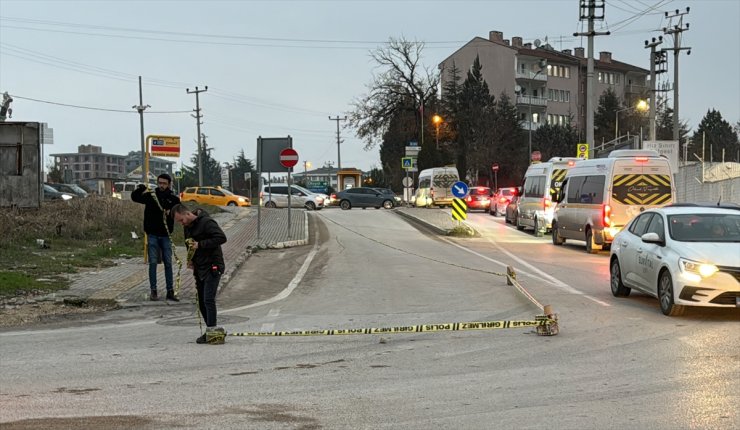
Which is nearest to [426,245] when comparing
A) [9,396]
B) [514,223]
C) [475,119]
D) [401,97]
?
[514,223]

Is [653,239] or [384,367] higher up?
[653,239]

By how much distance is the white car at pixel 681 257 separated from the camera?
31.1 feet

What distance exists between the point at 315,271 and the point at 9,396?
10.7 metres

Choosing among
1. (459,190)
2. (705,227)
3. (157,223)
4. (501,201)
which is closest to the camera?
(705,227)

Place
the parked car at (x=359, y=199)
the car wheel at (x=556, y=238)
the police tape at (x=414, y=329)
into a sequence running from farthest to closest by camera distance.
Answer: the parked car at (x=359, y=199), the car wheel at (x=556, y=238), the police tape at (x=414, y=329)

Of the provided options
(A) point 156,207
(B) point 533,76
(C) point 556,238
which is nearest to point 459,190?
(C) point 556,238

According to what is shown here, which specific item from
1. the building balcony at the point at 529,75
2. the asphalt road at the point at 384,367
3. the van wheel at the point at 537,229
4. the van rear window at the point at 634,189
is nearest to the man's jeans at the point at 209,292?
the asphalt road at the point at 384,367

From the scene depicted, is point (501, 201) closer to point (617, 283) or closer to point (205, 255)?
point (617, 283)

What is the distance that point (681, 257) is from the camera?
9.82m

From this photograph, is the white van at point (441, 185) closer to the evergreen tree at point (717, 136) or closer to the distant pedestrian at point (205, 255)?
the distant pedestrian at point (205, 255)

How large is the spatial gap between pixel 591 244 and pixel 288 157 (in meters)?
9.49

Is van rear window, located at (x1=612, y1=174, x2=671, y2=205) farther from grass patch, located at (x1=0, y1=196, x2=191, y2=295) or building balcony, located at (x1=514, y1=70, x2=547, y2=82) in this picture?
building balcony, located at (x1=514, y1=70, x2=547, y2=82)

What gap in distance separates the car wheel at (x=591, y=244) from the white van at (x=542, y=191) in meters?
4.40

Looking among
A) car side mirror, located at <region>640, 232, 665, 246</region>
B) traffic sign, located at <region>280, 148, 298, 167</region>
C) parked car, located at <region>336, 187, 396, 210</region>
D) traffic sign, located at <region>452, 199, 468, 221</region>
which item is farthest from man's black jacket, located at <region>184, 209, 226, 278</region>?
parked car, located at <region>336, 187, 396, 210</region>
